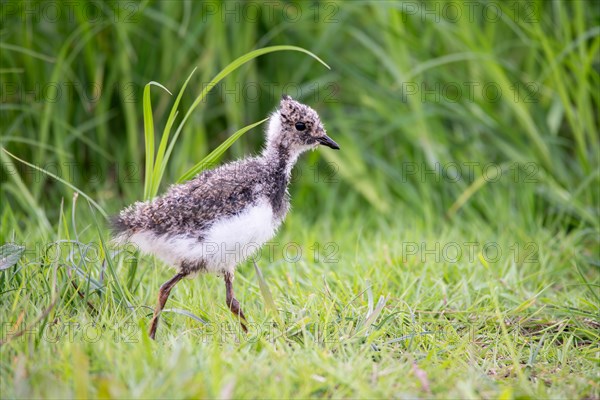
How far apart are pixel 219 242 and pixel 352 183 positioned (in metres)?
2.57

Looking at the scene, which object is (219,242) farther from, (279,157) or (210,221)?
(279,157)

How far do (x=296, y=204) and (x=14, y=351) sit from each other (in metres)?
3.13

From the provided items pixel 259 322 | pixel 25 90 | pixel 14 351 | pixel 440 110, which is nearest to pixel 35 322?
pixel 14 351

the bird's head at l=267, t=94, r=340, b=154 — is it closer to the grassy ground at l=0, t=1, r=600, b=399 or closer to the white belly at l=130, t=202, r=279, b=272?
the white belly at l=130, t=202, r=279, b=272

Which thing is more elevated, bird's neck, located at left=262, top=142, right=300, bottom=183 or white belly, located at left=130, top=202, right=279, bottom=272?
bird's neck, located at left=262, top=142, right=300, bottom=183

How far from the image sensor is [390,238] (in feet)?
15.9

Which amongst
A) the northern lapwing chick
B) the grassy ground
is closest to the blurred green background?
the grassy ground

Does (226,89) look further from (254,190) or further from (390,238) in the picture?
(254,190)

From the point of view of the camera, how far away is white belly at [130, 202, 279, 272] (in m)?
3.23

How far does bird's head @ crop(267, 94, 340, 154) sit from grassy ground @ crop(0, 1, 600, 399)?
65 cm

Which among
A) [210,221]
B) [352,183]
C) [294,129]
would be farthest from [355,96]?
[210,221]

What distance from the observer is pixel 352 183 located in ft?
18.6

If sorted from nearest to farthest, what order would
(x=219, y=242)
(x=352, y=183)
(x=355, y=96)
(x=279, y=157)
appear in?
(x=219, y=242)
(x=279, y=157)
(x=352, y=183)
(x=355, y=96)

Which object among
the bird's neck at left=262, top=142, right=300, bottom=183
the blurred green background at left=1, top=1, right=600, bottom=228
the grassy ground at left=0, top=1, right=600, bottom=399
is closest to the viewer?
the grassy ground at left=0, top=1, right=600, bottom=399
